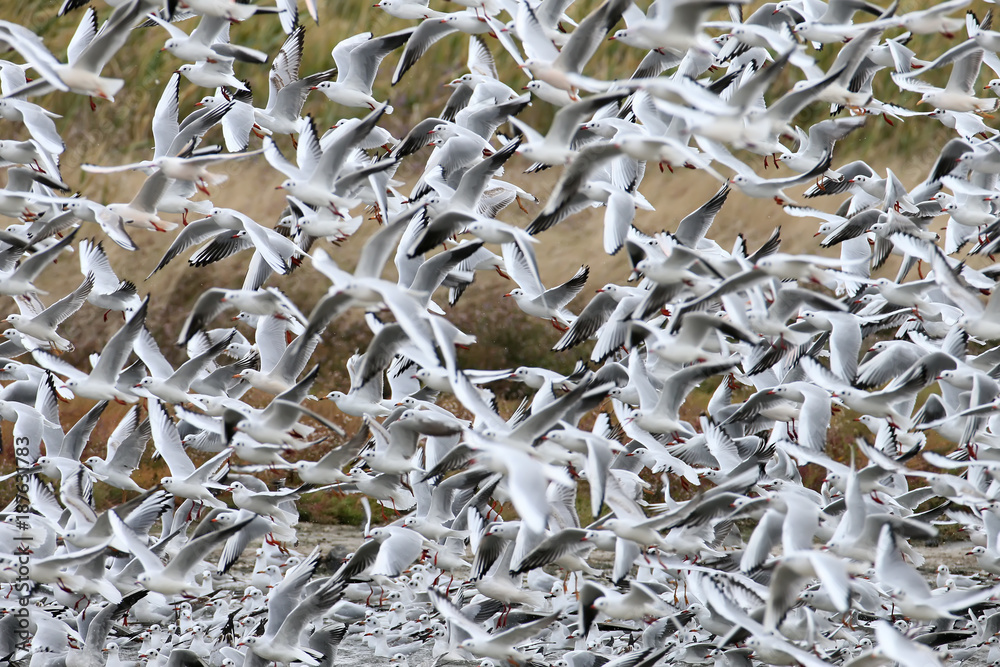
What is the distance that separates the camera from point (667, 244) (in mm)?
8258

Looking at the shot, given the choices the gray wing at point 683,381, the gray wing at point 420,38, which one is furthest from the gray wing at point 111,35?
the gray wing at point 683,381

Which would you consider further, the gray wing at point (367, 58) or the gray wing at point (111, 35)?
the gray wing at point (367, 58)

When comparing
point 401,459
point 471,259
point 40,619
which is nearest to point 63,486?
point 40,619

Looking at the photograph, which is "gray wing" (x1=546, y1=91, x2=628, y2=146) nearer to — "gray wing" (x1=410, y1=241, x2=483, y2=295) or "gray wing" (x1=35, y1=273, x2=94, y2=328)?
"gray wing" (x1=410, y1=241, x2=483, y2=295)

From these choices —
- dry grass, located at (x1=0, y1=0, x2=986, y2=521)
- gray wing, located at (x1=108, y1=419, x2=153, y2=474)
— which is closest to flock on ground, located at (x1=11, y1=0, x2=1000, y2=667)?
gray wing, located at (x1=108, y1=419, x2=153, y2=474)

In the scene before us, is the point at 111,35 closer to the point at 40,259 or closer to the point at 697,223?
the point at 40,259

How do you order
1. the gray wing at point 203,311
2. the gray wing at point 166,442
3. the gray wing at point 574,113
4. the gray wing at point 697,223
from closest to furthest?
the gray wing at point 574,113
the gray wing at point 203,311
the gray wing at point 166,442
the gray wing at point 697,223

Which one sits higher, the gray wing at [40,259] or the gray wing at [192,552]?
the gray wing at [40,259]

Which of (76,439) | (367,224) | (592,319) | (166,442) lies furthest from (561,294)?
(367,224)

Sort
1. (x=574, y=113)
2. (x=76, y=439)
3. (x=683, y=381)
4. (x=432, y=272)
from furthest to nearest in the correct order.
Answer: (x=76, y=439), (x=683, y=381), (x=432, y=272), (x=574, y=113)

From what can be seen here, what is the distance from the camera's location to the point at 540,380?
938 cm

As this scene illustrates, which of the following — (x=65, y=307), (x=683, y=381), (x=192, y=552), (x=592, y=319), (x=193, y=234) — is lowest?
(x=192, y=552)

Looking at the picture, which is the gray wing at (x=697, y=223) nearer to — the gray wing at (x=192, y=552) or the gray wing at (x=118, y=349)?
the gray wing at (x=192, y=552)

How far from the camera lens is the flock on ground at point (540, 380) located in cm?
749
